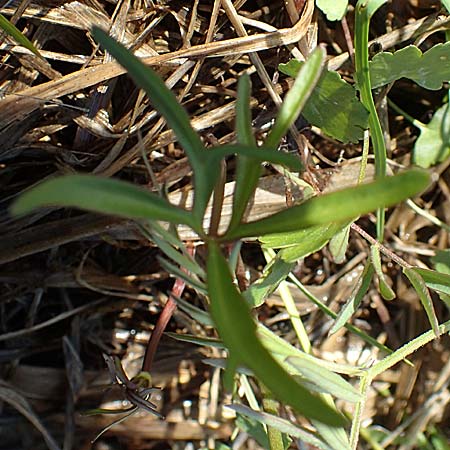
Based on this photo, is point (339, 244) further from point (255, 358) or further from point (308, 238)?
point (255, 358)

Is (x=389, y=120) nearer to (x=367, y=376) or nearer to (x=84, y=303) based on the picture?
(x=367, y=376)

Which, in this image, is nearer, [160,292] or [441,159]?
[441,159]

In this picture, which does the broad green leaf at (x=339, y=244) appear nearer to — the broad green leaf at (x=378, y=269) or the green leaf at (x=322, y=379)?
the broad green leaf at (x=378, y=269)

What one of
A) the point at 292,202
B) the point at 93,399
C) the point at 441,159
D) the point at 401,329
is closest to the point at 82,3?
the point at 292,202

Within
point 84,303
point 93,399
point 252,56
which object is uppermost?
point 252,56

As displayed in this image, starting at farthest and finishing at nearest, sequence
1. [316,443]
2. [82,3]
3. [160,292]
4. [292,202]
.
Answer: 1. [160,292]
2. [292,202]
3. [82,3]
4. [316,443]

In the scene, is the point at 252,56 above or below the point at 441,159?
above

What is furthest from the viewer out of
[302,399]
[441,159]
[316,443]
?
[441,159]
